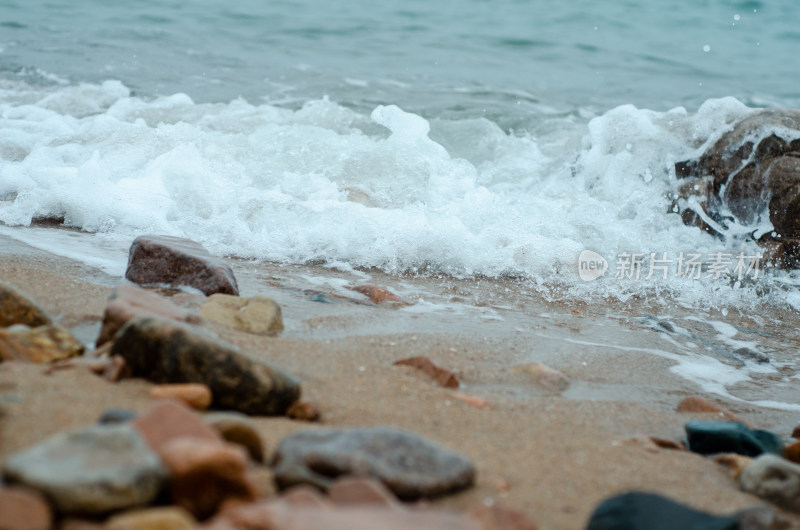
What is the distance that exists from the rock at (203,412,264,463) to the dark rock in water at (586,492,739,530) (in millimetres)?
665

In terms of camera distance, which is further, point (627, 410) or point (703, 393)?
point (703, 393)

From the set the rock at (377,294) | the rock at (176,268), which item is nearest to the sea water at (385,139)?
the rock at (377,294)

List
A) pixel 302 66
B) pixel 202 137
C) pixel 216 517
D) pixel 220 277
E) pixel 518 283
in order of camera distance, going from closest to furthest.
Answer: pixel 216 517 → pixel 220 277 → pixel 518 283 → pixel 202 137 → pixel 302 66

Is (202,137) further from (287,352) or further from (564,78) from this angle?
(564,78)

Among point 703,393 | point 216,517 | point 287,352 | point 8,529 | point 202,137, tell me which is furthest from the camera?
point 202,137

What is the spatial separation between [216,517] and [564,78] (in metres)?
10.1

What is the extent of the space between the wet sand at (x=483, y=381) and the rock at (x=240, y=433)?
5 cm

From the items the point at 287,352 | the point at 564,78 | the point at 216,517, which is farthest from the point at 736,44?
the point at 216,517

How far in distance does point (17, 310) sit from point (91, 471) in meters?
1.23

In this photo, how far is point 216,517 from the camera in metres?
1.16

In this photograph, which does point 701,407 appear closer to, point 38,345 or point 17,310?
point 38,345

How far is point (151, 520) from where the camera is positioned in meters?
1.07

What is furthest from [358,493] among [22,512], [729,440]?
[729,440]

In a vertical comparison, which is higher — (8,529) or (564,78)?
(564,78)
